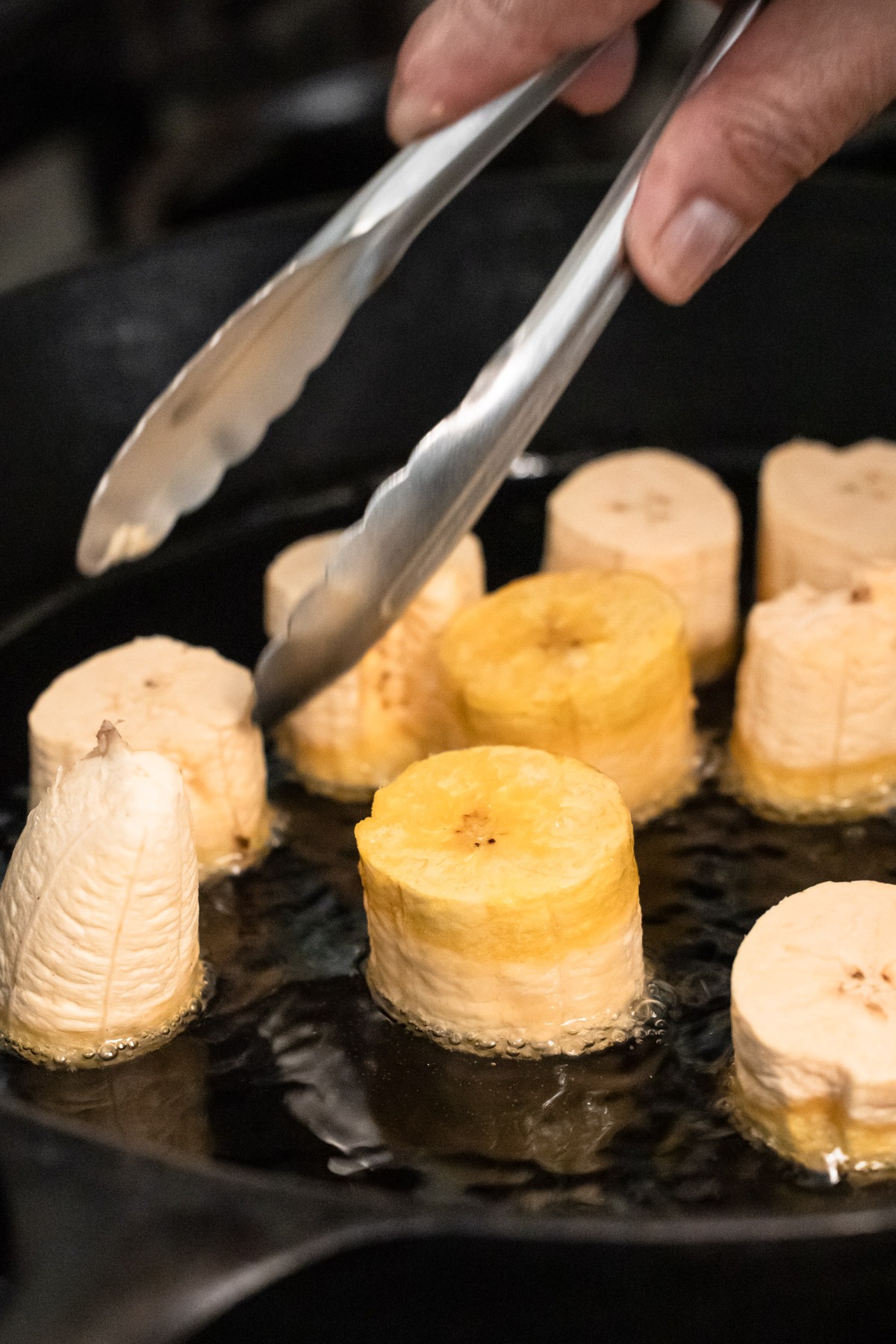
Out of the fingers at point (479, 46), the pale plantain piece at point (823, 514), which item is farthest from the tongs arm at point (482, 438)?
the pale plantain piece at point (823, 514)

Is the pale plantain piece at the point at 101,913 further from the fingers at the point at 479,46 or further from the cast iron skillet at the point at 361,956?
the fingers at the point at 479,46

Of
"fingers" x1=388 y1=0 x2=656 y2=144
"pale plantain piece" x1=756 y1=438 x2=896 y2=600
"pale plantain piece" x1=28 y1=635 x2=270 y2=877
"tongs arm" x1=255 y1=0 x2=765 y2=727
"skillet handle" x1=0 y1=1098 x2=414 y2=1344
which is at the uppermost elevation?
"fingers" x1=388 y1=0 x2=656 y2=144

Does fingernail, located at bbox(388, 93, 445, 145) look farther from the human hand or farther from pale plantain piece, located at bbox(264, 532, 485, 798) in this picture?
pale plantain piece, located at bbox(264, 532, 485, 798)

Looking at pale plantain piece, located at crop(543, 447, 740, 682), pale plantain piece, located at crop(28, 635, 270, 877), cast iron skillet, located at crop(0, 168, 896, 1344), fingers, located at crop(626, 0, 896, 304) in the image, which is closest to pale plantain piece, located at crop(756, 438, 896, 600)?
pale plantain piece, located at crop(543, 447, 740, 682)

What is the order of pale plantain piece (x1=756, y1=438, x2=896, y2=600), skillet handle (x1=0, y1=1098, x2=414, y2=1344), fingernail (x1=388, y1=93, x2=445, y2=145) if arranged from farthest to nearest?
pale plantain piece (x1=756, y1=438, x2=896, y2=600)
fingernail (x1=388, y1=93, x2=445, y2=145)
skillet handle (x1=0, y1=1098, x2=414, y2=1344)

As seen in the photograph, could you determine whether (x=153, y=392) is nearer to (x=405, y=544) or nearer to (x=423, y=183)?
(x=423, y=183)

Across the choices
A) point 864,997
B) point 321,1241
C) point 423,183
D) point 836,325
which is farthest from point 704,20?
point 321,1241
